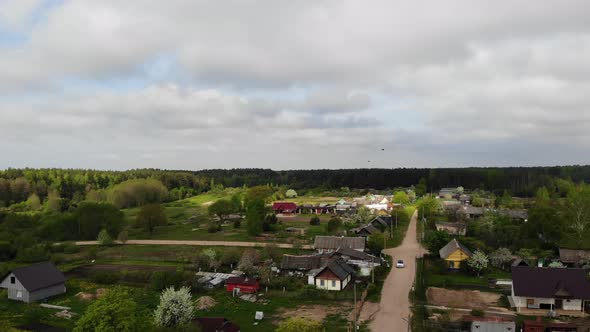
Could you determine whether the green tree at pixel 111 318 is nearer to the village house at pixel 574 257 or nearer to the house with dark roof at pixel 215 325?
the house with dark roof at pixel 215 325

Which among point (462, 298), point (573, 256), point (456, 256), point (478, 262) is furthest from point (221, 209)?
point (573, 256)

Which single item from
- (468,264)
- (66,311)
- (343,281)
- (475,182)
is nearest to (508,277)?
(468,264)

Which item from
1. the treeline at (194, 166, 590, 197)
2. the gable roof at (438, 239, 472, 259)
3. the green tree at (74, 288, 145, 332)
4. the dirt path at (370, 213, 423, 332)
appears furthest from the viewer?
the treeline at (194, 166, 590, 197)

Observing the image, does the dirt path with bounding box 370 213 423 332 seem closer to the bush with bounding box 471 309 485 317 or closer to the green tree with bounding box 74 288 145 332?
the bush with bounding box 471 309 485 317

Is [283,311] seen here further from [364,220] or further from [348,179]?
[348,179]

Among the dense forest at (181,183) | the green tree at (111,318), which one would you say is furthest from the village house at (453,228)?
the dense forest at (181,183)

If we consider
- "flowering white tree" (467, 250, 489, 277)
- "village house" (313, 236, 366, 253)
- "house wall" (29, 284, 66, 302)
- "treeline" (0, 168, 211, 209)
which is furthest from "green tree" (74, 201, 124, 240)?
"flowering white tree" (467, 250, 489, 277)

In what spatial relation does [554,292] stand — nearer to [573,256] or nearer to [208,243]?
[573,256]
